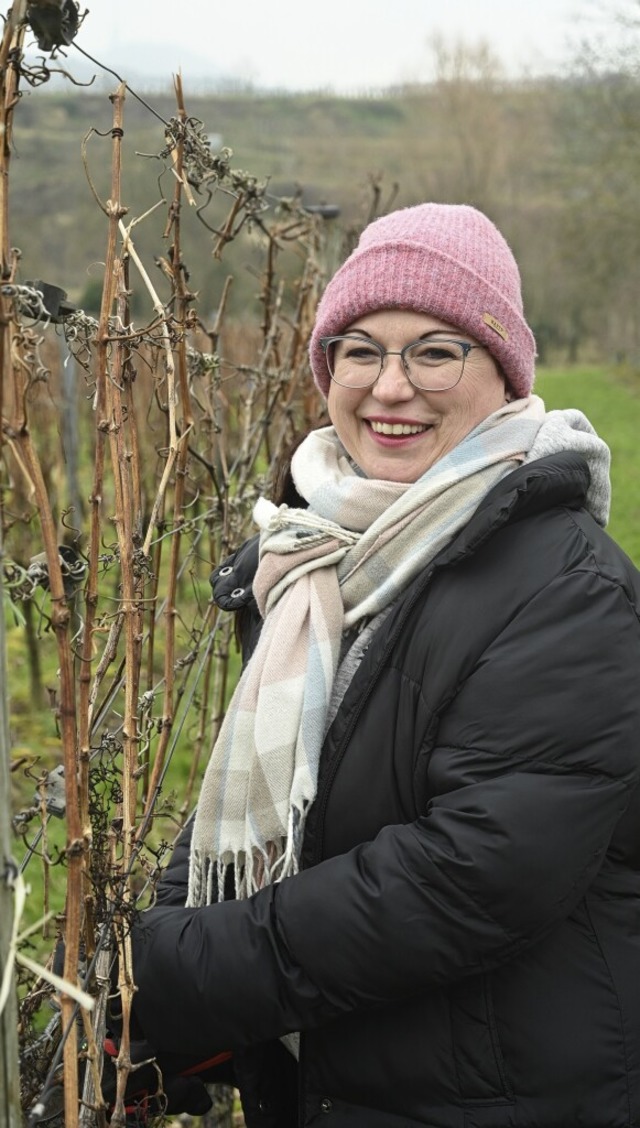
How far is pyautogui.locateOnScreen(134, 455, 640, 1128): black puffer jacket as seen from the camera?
1434 millimetres

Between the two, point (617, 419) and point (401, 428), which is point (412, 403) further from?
point (617, 419)

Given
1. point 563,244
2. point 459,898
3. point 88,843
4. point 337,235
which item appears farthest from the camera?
point 563,244

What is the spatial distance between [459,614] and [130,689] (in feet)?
1.59

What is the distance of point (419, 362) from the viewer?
1766 millimetres

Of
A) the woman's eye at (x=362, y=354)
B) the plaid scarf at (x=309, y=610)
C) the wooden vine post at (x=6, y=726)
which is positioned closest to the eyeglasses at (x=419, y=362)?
the woman's eye at (x=362, y=354)

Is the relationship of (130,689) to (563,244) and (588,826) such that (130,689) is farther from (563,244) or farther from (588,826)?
(563,244)

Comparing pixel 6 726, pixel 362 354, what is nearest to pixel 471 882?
pixel 6 726

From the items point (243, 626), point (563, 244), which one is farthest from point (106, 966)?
point (563, 244)

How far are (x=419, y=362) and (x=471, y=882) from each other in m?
0.84

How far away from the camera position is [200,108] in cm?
8388

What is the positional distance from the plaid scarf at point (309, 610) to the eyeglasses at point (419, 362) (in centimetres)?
11

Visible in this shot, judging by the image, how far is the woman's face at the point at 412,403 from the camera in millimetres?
1761

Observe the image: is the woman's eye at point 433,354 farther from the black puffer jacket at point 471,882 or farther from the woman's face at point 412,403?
the black puffer jacket at point 471,882

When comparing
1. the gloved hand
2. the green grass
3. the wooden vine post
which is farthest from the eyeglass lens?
the green grass
